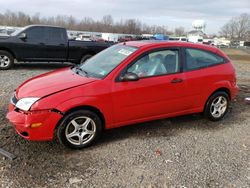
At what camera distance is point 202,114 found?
618 cm

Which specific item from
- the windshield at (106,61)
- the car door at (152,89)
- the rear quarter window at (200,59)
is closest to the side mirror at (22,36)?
the windshield at (106,61)

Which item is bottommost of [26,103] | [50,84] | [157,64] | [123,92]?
[26,103]

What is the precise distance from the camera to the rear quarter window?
220 inches

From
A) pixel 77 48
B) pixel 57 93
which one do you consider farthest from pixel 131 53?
pixel 77 48

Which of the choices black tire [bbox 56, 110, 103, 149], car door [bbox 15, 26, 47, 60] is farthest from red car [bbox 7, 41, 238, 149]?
car door [bbox 15, 26, 47, 60]

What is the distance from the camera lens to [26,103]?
4.33m

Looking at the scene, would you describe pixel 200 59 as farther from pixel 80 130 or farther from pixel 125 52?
pixel 80 130

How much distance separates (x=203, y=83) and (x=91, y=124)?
7.49 ft

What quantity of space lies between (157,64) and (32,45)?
794 cm

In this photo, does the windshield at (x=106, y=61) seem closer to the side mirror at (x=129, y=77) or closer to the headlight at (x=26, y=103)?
the side mirror at (x=129, y=77)

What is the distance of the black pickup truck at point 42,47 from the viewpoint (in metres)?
11.7

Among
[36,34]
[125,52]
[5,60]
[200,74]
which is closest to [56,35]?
[36,34]

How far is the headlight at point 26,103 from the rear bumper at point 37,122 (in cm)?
9

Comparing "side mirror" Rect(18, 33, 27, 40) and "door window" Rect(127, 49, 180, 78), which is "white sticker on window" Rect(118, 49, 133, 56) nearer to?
"door window" Rect(127, 49, 180, 78)
